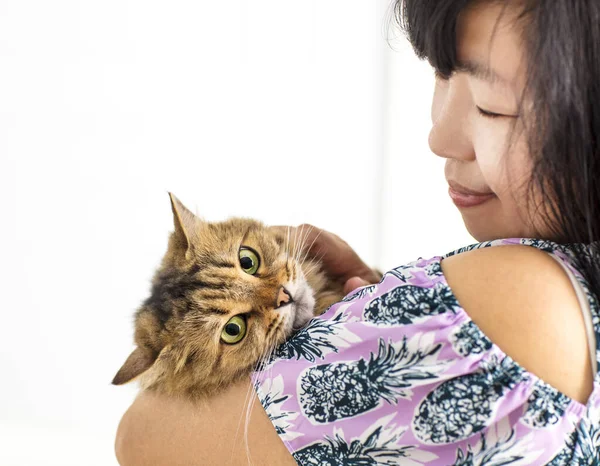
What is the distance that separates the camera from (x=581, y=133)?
→ 80 cm

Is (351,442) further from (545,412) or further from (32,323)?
(32,323)

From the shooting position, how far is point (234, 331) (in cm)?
128

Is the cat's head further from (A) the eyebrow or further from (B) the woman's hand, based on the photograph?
Answer: (A) the eyebrow

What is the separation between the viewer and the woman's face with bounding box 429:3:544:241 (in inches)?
33.5

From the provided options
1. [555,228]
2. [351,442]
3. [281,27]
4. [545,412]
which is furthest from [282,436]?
[281,27]

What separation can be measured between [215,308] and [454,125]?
60 centimetres

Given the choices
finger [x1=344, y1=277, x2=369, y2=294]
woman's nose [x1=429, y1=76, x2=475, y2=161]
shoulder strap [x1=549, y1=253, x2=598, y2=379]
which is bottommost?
finger [x1=344, y1=277, x2=369, y2=294]

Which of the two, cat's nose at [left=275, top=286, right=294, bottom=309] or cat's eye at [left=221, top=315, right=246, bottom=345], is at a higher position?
cat's nose at [left=275, top=286, right=294, bottom=309]

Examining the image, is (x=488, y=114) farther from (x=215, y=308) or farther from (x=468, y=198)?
(x=215, y=308)

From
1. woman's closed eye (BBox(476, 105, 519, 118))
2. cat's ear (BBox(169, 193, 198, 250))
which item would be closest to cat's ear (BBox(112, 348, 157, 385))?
cat's ear (BBox(169, 193, 198, 250))

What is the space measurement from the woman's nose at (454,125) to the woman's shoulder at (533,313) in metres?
0.27

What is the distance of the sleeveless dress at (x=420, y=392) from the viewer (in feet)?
2.54

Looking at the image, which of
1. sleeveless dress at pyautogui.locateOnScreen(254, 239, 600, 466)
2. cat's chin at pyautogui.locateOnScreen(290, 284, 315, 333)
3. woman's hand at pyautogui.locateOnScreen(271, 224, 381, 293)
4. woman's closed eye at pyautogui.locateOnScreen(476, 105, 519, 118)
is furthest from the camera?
woman's hand at pyautogui.locateOnScreen(271, 224, 381, 293)

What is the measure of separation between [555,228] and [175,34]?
5.70 feet
